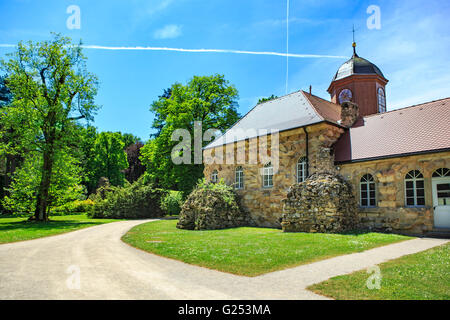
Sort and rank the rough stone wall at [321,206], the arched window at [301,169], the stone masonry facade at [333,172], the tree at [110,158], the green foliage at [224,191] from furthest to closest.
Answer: the tree at [110,158] → the green foliage at [224,191] → the arched window at [301,169] → the rough stone wall at [321,206] → the stone masonry facade at [333,172]

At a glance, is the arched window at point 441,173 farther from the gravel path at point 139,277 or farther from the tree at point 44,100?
the tree at point 44,100

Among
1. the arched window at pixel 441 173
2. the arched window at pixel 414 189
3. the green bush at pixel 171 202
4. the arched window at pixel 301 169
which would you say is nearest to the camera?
the arched window at pixel 441 173

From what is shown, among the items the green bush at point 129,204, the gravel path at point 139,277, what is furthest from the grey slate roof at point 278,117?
the gravel path at point 139,277

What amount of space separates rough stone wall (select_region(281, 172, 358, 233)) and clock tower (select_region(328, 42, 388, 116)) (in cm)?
1064

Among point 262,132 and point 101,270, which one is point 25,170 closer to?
point 262,132

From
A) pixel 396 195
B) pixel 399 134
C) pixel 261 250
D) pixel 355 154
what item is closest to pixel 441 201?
pixel 396 195

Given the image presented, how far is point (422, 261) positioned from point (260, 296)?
5013 mm

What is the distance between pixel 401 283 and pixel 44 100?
78.9 ft

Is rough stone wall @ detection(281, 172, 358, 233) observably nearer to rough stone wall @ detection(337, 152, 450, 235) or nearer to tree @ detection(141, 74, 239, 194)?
rough stone wall @ detection(337, 152, 450, 235)

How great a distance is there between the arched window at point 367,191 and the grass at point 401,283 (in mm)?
7066

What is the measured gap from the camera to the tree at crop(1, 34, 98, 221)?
21.3 meters

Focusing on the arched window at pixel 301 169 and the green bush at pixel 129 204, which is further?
the green bush at pixel 129 204

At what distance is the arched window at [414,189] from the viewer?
1302 centimetres
